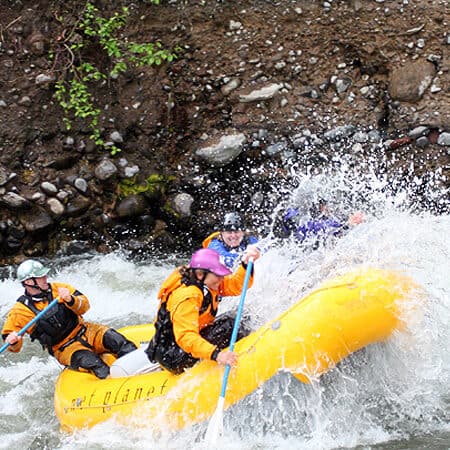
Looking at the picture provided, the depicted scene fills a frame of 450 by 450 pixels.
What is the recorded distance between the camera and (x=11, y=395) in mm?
6902

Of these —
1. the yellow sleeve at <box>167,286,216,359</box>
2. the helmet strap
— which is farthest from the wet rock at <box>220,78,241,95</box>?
the yellow sleeve at <box>167,286,216,359</box>

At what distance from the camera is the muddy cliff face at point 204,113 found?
9.01m

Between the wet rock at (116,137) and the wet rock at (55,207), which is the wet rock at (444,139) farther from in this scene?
the wet rock at (55,207)

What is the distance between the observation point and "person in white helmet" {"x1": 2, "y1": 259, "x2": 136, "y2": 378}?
6.31m

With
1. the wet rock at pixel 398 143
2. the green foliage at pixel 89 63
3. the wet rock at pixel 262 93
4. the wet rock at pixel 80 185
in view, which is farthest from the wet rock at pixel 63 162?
the wet rock at pixel 398 143

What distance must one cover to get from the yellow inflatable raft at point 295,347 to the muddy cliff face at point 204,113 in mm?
3553

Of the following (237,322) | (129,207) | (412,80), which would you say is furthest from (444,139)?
(237,322)

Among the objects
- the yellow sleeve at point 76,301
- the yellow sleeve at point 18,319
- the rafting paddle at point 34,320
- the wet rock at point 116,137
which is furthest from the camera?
the wet rock at point 116,137

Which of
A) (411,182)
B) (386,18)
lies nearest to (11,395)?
(411,182)

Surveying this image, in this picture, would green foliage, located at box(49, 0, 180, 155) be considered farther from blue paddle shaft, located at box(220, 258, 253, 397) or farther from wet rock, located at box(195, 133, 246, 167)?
blue paddle shaft, located at box(220, 258, 253, 397)

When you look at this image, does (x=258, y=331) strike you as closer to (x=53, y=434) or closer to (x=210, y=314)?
(x=210, y=314)

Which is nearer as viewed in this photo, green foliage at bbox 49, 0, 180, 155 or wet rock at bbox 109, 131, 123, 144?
green foliage at bbox 49, 0, 180, 155

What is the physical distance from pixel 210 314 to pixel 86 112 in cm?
435

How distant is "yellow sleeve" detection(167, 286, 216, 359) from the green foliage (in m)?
4.20
